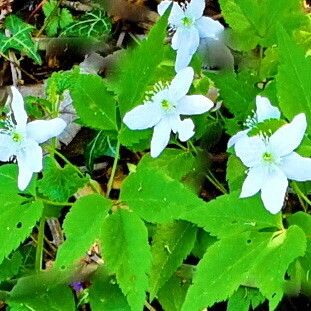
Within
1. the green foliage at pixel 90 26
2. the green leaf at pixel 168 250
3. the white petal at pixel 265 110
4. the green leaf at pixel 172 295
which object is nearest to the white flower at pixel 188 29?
the white petal at pixel 265 110

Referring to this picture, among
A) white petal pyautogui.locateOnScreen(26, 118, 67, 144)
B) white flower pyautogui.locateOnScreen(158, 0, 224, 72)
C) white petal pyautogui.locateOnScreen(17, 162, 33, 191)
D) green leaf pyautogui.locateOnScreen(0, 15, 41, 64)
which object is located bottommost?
green leaf pyautogui.locateOnScreen(0, 15, 41, 64)

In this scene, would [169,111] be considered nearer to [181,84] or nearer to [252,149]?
[181,84]

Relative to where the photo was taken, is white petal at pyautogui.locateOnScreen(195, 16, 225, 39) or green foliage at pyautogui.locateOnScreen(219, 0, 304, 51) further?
white petal at pyautogui.locateOnScreen(195, 16, 225, 39)

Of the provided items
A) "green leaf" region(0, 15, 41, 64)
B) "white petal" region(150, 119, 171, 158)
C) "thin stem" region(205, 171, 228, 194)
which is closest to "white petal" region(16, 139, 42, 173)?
"white petal" region(150, 119, 171, 158)

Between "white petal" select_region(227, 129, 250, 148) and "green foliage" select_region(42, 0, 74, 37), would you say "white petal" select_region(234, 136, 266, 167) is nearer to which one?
"white petal" select_region(227, 129, 250, 148)

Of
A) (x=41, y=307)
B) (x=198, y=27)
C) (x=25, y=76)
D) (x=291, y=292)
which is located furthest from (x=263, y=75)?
(x=25, y=76)

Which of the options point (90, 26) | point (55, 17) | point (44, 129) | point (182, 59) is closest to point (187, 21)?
point (182, 59)

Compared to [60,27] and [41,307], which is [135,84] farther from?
[60,27]
